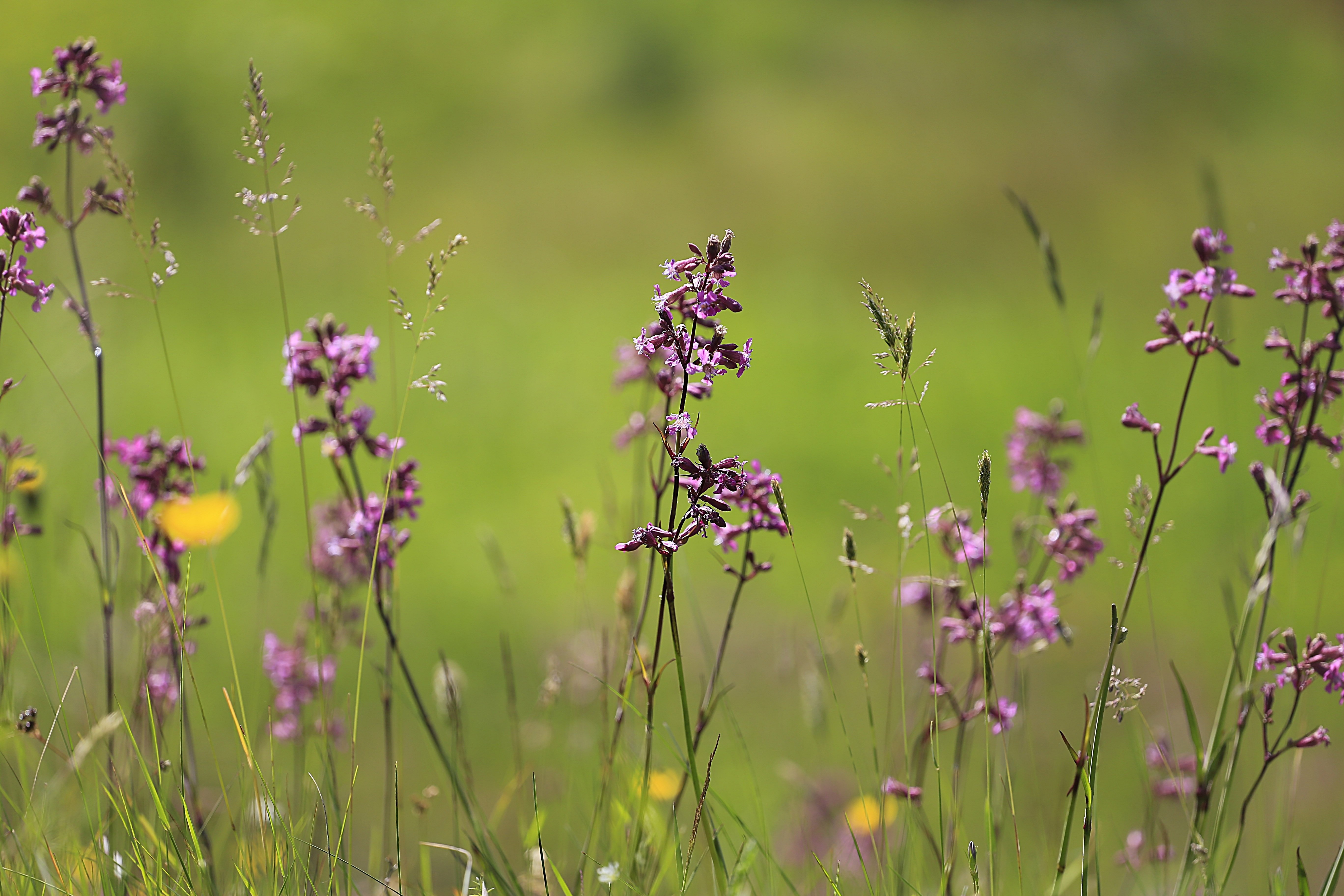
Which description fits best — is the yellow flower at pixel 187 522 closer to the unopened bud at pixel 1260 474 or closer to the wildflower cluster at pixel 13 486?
the wildflower cluster at pixel 13 486

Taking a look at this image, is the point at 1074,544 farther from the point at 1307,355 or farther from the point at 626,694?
the point at 626,694

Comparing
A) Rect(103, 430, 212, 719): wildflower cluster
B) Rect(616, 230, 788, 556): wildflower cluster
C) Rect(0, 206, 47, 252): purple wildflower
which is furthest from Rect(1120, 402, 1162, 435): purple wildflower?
Rect(0, 206, 47, 252): purple wildflower

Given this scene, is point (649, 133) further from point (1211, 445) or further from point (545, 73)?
point (1211, 445)

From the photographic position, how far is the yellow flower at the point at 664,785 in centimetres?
230

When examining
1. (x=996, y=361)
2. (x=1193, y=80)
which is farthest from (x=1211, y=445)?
(x=1193, y=80)

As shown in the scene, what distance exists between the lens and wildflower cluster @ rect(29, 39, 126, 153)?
1.60 meters

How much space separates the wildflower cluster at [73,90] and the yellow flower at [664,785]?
1.74m

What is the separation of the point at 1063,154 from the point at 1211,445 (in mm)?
5043

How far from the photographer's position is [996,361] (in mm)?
4914

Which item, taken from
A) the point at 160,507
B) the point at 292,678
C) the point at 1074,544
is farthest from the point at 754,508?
the point at 292,678

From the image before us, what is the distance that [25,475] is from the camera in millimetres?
1655

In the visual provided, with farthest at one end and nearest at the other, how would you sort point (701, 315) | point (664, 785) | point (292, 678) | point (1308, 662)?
point (664, 785) → point (292, 678) → point (1308, 662) → point (701, 315)

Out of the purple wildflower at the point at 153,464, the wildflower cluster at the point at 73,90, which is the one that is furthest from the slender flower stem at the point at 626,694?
the wildflower cluster at the point at 73,90

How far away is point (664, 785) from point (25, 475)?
6.09 feet
